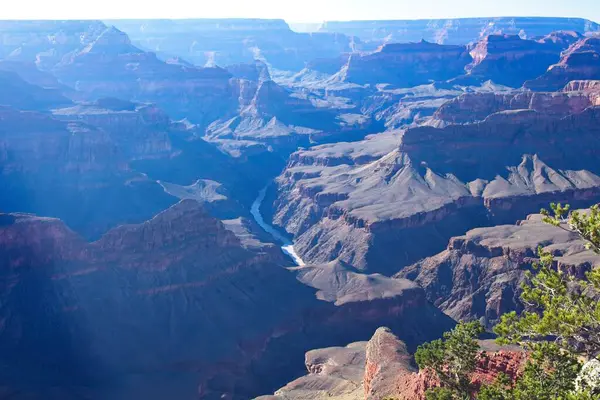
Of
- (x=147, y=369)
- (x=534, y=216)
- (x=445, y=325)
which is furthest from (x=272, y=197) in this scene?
(x=147, y=369)

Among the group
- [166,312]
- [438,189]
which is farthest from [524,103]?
[166,312]

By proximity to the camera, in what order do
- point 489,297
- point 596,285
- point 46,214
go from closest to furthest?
point 596,285
point 489,297
point 46,214

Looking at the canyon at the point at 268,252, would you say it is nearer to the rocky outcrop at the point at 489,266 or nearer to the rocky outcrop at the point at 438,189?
the rocky outcrop at the point at 489,266

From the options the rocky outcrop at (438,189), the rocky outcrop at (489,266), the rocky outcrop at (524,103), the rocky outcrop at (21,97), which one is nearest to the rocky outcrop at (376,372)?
the rocky outcrop at (489,266)

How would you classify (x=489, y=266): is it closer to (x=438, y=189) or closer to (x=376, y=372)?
(x=438, y=189)

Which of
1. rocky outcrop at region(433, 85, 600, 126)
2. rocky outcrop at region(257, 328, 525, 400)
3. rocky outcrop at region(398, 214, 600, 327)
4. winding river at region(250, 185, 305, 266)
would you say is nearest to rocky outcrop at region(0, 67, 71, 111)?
winding river at region(250, 185, 305, 266)

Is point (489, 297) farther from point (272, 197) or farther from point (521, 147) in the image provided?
point (272, 197)

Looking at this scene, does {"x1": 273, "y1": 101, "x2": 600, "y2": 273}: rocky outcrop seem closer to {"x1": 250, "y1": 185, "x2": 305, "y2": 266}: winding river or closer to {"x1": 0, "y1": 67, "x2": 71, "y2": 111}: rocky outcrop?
{"x1": 250, "y1": 185, "x2": 305, "y2": 266}: winding river
